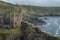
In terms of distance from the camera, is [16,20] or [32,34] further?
[16,20]

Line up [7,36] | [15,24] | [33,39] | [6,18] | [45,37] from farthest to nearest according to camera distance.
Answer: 1. [6,18]
2. [15,24]
3. [7,36]
4. [33,39]
5. [45,37]

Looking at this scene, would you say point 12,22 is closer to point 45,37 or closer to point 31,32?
point 31,32

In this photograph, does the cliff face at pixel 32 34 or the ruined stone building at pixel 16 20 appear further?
the ruined stone building at pixel 16 20

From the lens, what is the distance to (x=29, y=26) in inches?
1869

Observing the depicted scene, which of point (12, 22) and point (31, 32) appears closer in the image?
point (31, 32)

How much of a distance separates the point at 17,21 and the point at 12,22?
0.98 meters

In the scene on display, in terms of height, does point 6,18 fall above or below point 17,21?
below

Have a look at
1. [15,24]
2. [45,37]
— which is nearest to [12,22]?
[15,24]

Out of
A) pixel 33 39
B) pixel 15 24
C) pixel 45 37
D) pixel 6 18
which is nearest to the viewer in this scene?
pixel 45 37

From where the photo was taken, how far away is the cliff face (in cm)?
4066

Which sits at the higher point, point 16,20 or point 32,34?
point 16,20

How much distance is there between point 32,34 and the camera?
4469 centimetres

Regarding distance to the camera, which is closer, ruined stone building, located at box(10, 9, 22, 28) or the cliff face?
the cliff face

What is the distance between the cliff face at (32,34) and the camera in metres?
40.7
